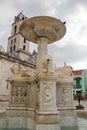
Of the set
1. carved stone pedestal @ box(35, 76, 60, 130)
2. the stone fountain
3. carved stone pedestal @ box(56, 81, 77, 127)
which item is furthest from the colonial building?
carved stone pedestal @ box(35, 76, 60, 130)

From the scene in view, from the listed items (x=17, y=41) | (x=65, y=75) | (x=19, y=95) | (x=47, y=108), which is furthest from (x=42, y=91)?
(x=17, y=41)

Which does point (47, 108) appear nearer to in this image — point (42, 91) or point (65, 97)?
point (42, 91)

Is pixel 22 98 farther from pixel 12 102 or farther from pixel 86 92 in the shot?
pixel 86 92

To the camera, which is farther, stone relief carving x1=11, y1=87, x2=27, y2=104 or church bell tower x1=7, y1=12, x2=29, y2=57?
church bell tower x1=7, y1=12, x2=29, y2=57

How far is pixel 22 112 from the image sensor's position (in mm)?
6457

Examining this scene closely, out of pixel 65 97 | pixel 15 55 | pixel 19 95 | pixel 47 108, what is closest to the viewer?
pixel 47 108

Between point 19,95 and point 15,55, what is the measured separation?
92.8 ft

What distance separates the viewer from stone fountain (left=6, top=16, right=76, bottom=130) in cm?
541

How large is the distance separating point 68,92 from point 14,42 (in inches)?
1425

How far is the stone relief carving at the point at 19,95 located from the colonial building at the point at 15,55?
2144 cm

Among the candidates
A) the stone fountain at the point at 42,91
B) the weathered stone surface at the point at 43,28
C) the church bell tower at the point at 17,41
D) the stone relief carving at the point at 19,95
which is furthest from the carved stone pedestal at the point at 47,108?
the church bell tower at the point at 17,41

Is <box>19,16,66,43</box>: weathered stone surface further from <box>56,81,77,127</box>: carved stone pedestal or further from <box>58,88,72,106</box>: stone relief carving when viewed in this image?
<box>58,88,72,106</box>: stone relief carving

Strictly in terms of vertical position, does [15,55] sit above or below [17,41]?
below

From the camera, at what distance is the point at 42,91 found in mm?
5484
